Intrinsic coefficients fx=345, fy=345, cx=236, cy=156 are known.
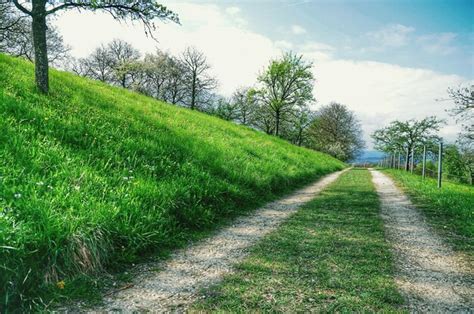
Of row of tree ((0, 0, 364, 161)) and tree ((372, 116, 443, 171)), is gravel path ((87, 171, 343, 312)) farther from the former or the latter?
tree ((372, 116, 443, 171))

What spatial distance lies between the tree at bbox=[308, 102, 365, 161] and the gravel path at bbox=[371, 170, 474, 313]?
5841 cm

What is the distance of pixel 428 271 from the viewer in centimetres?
447

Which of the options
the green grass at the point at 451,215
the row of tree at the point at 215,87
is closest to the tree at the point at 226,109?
the row of tree at the point at 215,87

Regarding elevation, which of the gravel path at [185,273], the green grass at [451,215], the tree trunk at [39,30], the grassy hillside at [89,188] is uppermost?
the tree trunk at [39,30]

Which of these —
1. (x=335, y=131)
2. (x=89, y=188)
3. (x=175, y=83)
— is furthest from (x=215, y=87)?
(x=89, y=188)

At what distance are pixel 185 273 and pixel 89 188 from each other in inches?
93.6

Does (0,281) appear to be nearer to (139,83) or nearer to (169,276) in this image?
(169,276)

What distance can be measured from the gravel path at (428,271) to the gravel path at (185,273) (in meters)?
2.12

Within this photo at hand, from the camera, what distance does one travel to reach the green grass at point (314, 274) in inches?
137

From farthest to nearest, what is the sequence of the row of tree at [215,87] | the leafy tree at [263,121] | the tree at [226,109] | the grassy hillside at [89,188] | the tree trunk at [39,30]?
the tree at [226,109] < the leafy tree at [263,121] < the row of tree at [215,87] < the tree trunk at [39,30] < the grassy hillside at [89,188]

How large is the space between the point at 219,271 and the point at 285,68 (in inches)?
1456

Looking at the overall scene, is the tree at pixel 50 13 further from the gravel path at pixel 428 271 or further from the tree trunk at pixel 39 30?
the gravel path at pixel 428 271

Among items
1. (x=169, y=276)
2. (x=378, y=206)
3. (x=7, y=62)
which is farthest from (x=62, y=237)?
(x=7, y=62)

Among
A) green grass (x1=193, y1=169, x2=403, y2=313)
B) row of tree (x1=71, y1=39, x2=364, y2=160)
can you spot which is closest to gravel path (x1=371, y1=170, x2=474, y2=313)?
green grass (x1=193, y1=169, x2=403, y2=313)
